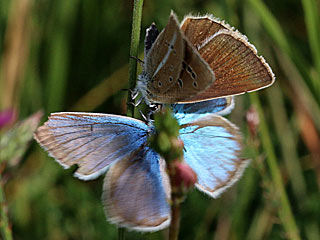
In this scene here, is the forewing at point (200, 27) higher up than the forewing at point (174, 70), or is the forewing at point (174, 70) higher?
the forewing at point (200, 27)

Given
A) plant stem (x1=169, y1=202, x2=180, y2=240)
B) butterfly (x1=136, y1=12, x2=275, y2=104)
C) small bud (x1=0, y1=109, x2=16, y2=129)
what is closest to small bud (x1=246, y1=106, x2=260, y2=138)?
butterfly (x1=136, y1=12, x2=275, y2=104)

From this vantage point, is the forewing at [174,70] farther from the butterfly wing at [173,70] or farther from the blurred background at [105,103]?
the blurred background at [105,103]

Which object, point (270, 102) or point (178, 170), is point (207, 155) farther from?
point (270, 102)

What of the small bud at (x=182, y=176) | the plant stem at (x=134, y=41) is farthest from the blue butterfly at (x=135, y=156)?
the small bud at (x=182, y=176)

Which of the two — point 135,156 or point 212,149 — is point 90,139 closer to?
point 135,156

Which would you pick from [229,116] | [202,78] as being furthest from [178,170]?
[229,116]

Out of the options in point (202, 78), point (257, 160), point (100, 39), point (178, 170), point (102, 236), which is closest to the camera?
point (178, 170)

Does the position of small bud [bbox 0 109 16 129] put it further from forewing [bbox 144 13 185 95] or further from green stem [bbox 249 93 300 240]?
green stem [bbox 249 93 300 240]
